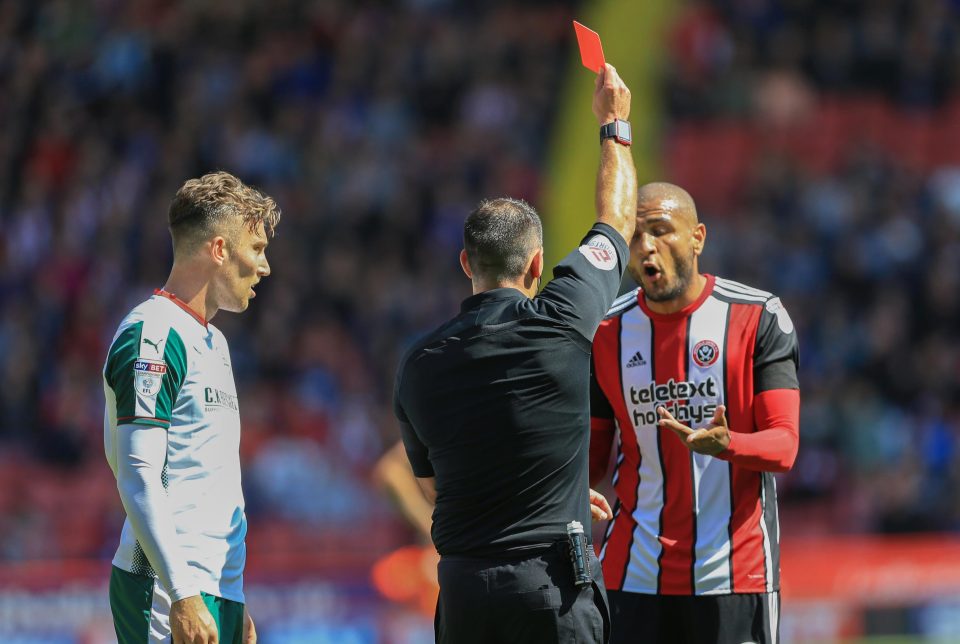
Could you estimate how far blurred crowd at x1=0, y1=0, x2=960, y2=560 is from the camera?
13.8 meters

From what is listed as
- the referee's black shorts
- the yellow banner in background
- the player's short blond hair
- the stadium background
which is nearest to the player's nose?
the referee's black shorts

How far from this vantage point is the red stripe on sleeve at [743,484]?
15.6 feet

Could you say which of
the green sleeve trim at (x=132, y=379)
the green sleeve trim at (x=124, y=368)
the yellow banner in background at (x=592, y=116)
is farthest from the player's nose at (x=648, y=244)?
the yellow banner in background at (x=592, y=116)

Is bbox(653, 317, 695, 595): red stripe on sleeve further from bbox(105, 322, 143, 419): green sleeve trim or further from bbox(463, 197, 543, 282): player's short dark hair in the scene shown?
bbox(105, 322, 143, 419): green sleeve trim

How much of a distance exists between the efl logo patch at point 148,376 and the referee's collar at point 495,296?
90cm

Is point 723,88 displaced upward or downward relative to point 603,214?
upward

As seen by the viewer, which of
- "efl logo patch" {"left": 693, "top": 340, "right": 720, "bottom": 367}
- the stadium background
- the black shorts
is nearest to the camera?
the black shorts

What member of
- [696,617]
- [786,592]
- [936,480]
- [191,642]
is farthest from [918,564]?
[191,642]

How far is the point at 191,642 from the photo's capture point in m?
3.77

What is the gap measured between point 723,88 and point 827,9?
1.70 m

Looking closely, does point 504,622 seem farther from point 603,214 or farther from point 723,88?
point 723,88

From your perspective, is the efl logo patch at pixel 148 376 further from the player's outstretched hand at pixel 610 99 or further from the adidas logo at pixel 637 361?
the adidas logo at pixel 637 361

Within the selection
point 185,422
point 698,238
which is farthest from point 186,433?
point 698,238

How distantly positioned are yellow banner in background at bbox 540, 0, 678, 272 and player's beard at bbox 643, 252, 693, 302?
11150 mm
